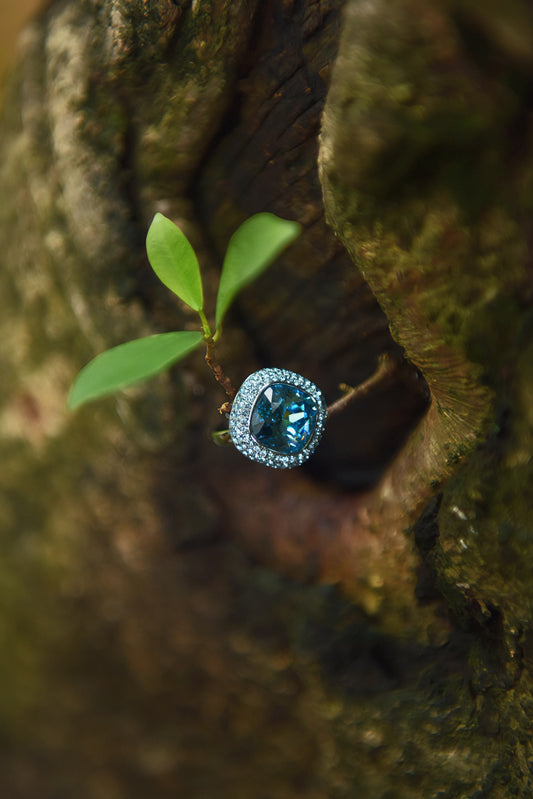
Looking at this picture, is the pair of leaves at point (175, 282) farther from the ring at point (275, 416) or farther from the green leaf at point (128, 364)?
the ring at point (275, 416)

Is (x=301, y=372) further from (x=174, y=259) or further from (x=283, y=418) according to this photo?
(x=174, y=259)

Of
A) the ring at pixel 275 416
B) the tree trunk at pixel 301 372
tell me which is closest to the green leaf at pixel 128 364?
the ring at pixel 275 416

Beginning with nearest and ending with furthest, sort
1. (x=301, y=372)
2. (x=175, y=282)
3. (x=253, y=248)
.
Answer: (x=253, y=248), (x=175, y=282), (x=301, y=372)

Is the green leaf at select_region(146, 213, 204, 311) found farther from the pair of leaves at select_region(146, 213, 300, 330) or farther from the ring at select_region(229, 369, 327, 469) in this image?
the ring at select_region(229, 369, 327, 469)

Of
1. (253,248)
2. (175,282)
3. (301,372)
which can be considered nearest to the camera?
(253,248)

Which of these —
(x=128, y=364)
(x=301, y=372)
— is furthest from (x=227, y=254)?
(x=301, y=372)

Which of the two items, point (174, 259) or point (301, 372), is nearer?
point (174, 259)
